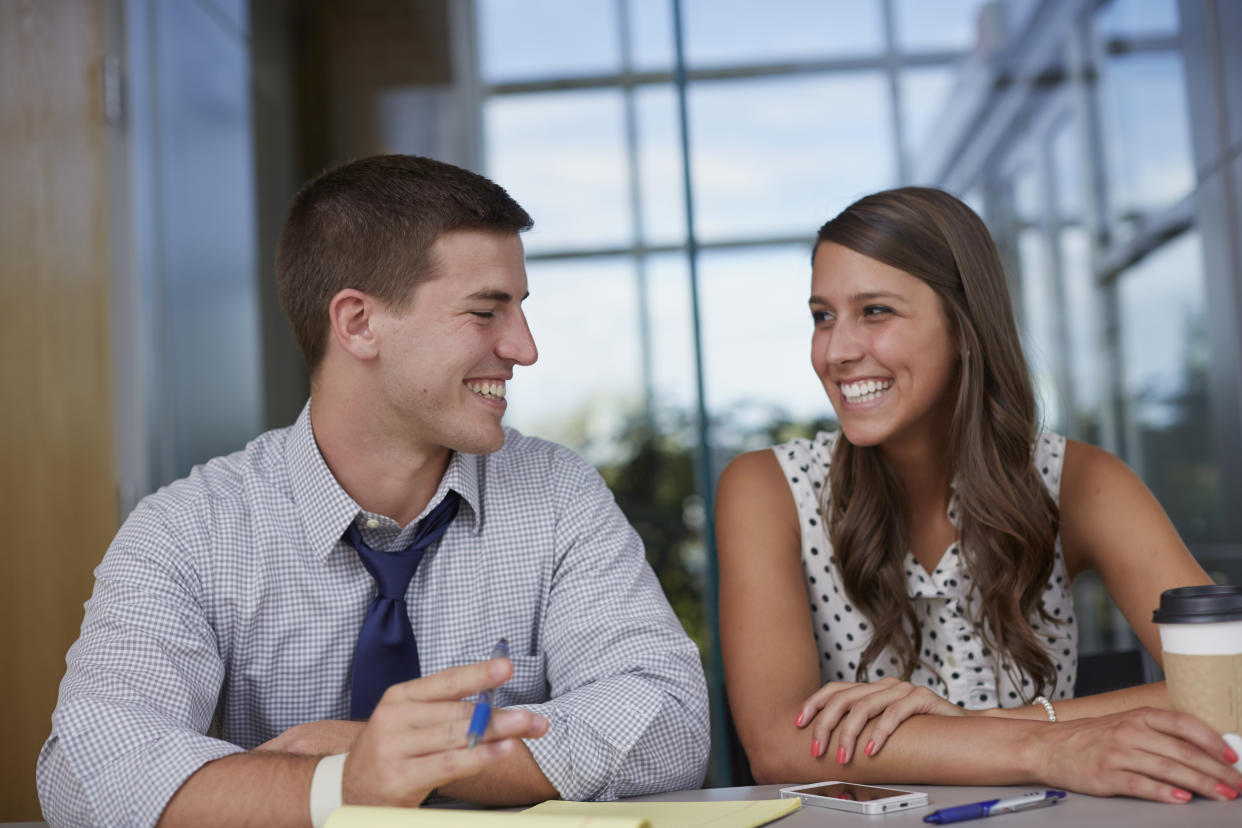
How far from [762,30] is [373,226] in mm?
2545

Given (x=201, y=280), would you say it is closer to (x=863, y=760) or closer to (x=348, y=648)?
(x=348, y=648)

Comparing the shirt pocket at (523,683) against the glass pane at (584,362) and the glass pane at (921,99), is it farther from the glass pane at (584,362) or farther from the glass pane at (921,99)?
the glass pane at (921,99)

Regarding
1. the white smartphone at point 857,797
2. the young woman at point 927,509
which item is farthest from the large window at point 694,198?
the white smartphone at point 857,797

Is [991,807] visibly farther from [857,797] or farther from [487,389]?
[487,389]

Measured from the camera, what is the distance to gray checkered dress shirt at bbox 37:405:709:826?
127cm

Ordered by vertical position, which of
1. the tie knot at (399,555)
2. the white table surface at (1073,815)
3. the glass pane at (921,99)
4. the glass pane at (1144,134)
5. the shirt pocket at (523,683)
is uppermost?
the glass pane at (921,99)

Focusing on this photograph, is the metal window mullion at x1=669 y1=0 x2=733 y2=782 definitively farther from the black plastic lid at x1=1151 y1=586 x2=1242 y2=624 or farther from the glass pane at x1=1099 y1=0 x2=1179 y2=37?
the black plastic lid at x1=1151 y1=586 x2=1242 y2=624

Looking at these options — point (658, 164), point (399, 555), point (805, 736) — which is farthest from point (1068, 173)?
point (399, 555)

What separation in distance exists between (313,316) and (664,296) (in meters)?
2.18

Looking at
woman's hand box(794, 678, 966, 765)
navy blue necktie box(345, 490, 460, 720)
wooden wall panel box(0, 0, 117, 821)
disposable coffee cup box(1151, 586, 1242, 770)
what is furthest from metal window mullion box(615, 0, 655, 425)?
disposable coffee cup box(1151, 586, 1242, 770)

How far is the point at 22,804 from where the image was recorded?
2.58 m

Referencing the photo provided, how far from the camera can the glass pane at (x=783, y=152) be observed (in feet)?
12.2

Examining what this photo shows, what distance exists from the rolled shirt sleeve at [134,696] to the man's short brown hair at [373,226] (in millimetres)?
428

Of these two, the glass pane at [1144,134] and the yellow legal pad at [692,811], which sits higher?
the glass pane at [1144,134]
